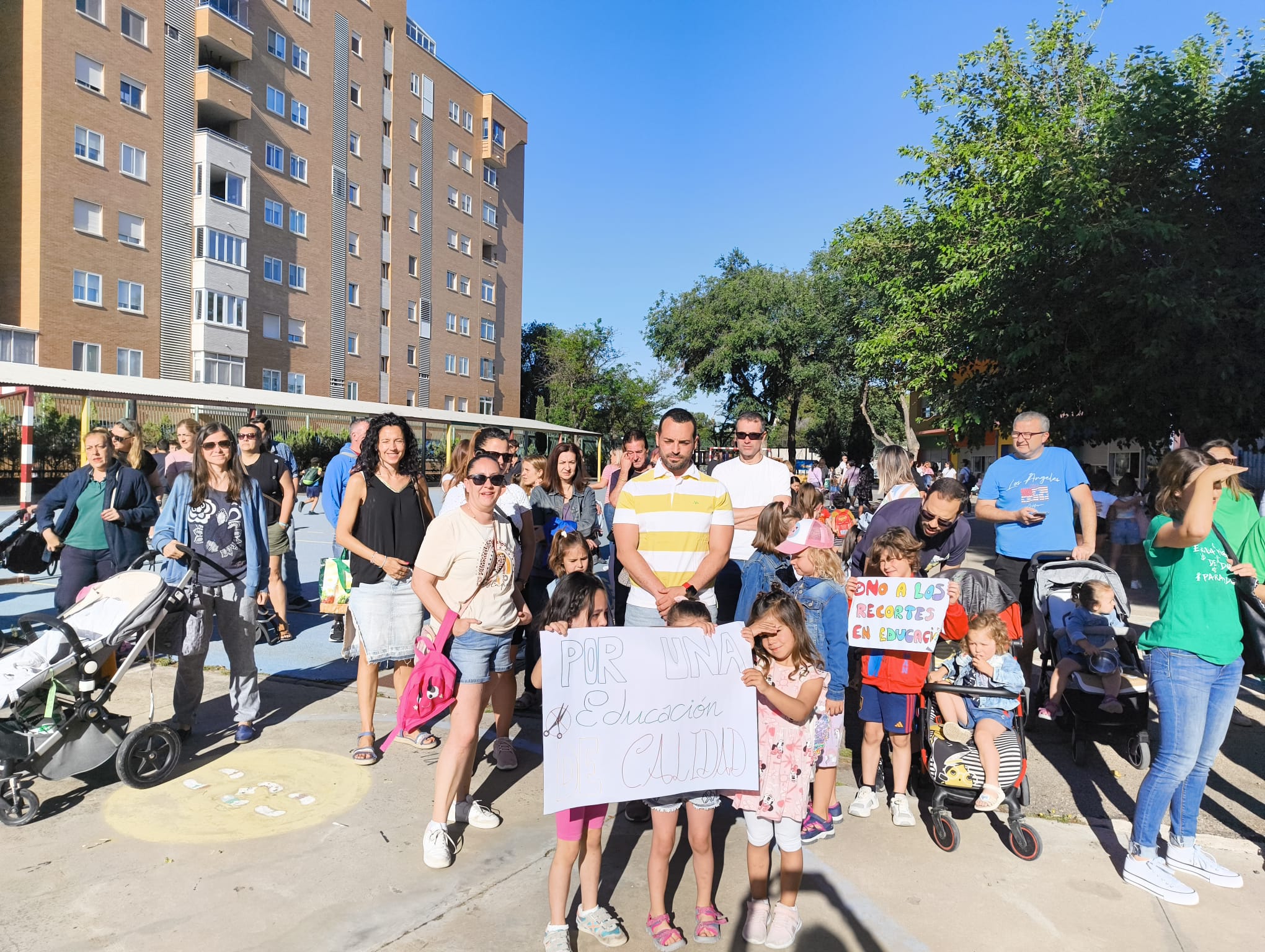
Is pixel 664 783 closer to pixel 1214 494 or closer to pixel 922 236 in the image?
pixel 1214 494

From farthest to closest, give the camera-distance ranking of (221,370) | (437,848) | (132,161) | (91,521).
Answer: (221,370) < (132,161) < (91,521) < (437,848)

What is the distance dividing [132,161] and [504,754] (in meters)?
34.0

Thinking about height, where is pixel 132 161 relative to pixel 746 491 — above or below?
above

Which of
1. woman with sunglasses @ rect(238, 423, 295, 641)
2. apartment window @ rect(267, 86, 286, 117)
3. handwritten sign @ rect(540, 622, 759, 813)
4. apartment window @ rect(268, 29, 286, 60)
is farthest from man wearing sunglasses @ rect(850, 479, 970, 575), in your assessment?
apartment window @ rect(268, 29, 286, 60)

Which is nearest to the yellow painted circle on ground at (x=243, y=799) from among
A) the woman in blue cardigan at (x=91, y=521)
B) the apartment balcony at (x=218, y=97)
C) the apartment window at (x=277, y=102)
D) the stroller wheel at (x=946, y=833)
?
the woman in blue cardigan at (x=91, y=521)

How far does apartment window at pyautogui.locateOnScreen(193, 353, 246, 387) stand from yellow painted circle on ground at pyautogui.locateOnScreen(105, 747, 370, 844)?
102ft

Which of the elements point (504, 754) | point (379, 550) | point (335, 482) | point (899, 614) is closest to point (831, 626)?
point (899, 614)

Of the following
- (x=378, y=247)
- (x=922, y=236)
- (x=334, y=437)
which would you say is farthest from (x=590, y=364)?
(x=922, y=236)

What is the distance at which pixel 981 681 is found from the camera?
4.23 m

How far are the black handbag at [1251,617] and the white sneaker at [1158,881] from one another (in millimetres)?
1008

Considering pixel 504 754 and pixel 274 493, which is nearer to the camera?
pixel 504 754

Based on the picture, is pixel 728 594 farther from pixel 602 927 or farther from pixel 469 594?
pixel 602 927

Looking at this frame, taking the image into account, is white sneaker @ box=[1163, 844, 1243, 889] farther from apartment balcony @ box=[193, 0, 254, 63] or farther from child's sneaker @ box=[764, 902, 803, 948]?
apartment balcony @ box=[193, 0, 254, 63]

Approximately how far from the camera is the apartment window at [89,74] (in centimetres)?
2889
